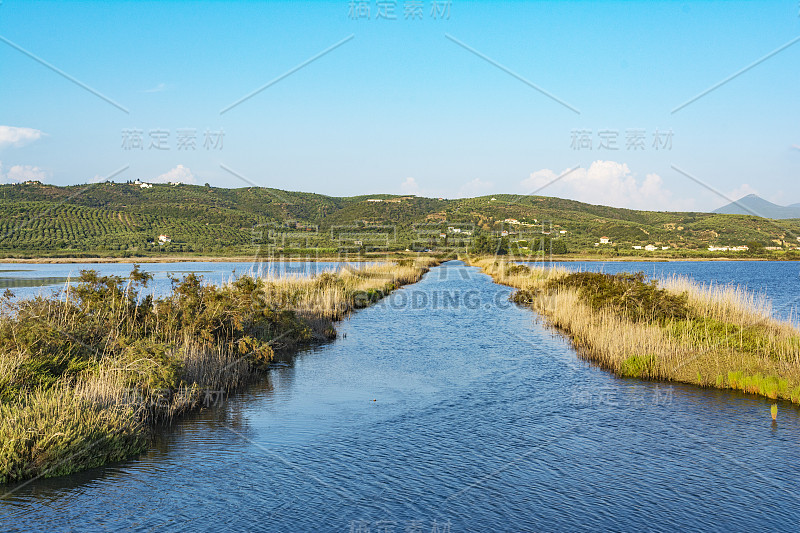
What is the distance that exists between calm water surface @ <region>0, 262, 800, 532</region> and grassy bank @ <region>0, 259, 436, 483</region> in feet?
1.45

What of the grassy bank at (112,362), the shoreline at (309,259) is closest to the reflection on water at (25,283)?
the shoreline at (309,259)

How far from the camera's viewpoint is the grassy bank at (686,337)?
13383 mm

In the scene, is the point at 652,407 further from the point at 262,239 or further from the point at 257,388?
the point at 262,239

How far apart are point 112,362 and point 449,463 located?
256 inches

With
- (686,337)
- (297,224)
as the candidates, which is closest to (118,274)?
(686,337)

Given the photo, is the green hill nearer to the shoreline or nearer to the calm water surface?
the shoreline

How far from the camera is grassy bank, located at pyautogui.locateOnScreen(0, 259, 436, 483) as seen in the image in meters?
8.17

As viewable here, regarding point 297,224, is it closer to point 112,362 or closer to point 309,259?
point 309,259

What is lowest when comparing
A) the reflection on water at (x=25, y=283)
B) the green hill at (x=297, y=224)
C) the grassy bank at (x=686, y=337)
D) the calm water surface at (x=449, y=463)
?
the reflection on water at (x=25, y=283)

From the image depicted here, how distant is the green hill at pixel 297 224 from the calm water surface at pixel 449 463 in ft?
194

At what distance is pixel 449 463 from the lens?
355 inches

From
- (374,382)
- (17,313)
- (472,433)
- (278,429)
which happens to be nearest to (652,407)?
(472,433)

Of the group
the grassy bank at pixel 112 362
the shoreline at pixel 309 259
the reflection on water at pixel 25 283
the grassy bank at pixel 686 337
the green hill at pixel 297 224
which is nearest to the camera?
the grassy bank at pixel 112 362

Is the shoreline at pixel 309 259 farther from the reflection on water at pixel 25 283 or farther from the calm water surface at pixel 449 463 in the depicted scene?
the calm water surface at pixel 449 463
